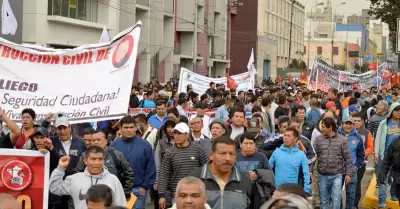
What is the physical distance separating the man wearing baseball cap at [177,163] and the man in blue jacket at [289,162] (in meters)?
1.15

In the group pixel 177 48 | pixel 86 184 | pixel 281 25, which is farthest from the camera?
pixel 281 25

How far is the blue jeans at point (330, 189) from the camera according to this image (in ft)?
37.1

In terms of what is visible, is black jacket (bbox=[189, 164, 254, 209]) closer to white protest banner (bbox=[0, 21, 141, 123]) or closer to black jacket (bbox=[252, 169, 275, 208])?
black jacket (bbox=[252, 169, 275, 208])

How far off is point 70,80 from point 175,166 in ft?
5.05

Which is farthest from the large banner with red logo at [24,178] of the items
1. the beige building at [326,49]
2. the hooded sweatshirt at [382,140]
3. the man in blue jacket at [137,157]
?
the beige building at [326,49]

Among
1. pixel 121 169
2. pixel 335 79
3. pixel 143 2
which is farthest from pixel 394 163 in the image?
pixel 143 2

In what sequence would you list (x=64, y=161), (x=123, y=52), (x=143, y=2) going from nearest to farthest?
(x=64, y=161) → (x=123, y=52) → (x=143, y=2)

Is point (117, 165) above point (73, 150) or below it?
below

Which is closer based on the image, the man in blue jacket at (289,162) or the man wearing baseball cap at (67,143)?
the man wearing baseball cap at (67,143)

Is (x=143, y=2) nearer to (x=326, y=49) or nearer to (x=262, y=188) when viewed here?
(x=262, y=188)

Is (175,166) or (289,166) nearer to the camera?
(175,166)

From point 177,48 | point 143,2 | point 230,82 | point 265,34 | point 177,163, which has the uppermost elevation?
point 265,34

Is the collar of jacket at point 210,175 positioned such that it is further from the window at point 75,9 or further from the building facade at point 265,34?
the building facade at point 265,34

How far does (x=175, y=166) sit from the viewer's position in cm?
909
